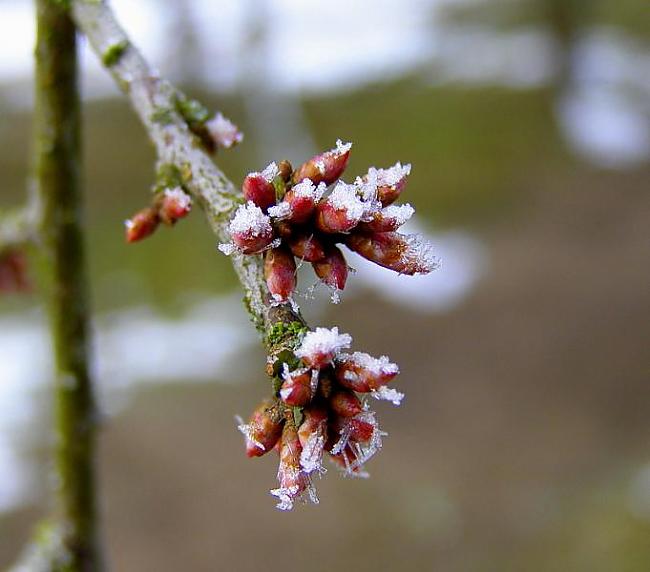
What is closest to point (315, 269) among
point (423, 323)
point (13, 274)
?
point (13, 274)

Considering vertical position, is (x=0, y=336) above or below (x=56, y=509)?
above

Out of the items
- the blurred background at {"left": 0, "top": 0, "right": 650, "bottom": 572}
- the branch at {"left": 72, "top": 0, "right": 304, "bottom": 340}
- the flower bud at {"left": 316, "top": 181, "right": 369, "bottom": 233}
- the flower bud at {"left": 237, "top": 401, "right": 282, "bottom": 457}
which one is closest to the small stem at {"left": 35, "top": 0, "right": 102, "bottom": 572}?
the branch at {"left": 72, "top": 0, "right": 304, "bottom": 340}

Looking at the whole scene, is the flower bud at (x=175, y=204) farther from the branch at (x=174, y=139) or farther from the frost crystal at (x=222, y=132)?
the frost crystal at (x=222, y=132)

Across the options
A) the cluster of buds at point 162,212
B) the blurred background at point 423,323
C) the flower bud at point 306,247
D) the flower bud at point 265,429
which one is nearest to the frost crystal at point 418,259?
the flower bud at point 306,247

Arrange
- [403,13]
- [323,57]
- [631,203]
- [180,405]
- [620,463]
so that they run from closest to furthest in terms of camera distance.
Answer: [620,463]
[180,405]
[631,203]
[323,57]
[403,13]

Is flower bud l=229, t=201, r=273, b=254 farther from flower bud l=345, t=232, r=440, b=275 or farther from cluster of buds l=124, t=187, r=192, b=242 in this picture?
cluster of buds l=124, t=187, r=192, b=242

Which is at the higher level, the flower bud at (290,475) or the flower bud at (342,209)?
the flower bud at (342,209)

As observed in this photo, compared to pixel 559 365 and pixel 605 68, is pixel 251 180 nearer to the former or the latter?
pixel 559 365

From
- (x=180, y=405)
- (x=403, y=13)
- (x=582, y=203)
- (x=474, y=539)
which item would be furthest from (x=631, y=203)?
(x=403, y=13)
